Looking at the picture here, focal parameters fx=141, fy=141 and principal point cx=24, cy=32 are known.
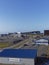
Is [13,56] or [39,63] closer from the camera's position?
[13,56]

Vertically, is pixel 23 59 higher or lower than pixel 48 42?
higher

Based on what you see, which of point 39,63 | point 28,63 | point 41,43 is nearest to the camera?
point 28,63

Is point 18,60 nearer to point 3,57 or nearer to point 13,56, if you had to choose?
point 13,56

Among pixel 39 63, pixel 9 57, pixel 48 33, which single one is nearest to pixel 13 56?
pixel 9 57

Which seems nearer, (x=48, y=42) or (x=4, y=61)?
(x=4, y=61)

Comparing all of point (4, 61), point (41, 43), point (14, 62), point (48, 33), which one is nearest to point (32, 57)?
point (14, 62)

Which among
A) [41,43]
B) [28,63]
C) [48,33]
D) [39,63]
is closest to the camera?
[28,63]

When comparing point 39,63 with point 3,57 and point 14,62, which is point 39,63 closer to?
point 14,62

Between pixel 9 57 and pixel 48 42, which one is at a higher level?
pixel 9 57

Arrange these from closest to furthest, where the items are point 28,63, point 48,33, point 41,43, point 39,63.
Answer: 1. point 28,63
2. point 39,63
3. point 41,43
4. point 48,33
